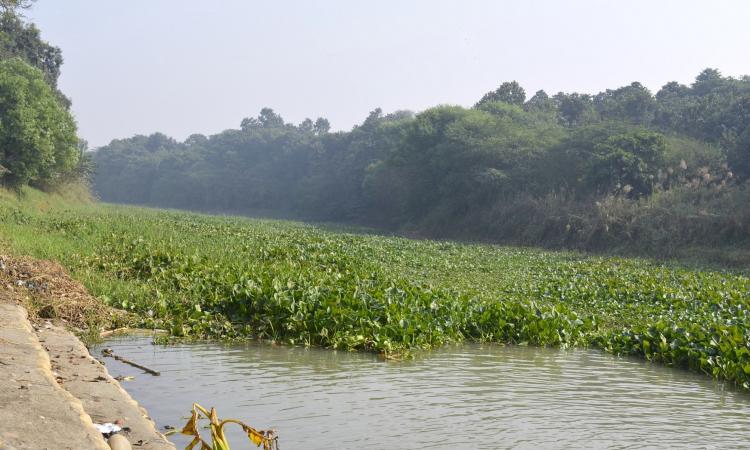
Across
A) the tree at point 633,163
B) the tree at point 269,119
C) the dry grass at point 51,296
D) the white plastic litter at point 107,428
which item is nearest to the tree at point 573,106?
the tree at point 633,163

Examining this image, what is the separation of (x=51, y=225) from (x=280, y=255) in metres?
8.21

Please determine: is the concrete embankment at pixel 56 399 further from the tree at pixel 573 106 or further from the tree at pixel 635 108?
the tree at pixel 573 106

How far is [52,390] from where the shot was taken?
588 cm

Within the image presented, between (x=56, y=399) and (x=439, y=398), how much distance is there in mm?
3809

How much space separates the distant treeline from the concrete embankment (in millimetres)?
29980

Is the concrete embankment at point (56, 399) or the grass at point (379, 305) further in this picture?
the grass at point (379, 305)

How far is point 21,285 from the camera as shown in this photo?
10.9 m

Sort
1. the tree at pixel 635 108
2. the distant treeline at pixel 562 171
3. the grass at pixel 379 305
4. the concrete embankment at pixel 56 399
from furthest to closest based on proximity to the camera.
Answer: the tree at pixel 635 108 < the distant treeline at pixel 562 171 < the grass at pixel 379 305 < the concrete embankment at pixel 56 399

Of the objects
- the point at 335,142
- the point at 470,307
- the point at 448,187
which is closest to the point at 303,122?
the point at 335,142

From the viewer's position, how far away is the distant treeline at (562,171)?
36375mm

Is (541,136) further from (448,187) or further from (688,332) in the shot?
(688,332)

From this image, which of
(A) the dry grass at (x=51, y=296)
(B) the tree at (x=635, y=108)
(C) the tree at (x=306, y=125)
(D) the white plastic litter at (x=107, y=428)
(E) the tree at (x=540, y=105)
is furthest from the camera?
(C) the tree at (x=306, y=125)

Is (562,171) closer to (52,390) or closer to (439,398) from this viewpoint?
(439,398)

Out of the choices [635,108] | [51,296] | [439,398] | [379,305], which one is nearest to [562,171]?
[635,108]
